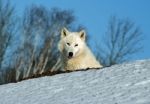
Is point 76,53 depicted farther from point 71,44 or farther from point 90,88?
point 90,88

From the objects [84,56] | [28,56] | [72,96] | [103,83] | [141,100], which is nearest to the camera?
[141,100]

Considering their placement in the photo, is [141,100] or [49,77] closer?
[141,100]

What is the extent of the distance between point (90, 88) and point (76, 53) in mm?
4916

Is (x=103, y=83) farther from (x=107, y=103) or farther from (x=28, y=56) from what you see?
(x=28, y=56)

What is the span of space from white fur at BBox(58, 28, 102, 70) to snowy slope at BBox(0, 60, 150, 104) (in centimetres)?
148

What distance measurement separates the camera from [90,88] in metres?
12.3

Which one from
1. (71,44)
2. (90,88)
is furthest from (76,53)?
(90,88)

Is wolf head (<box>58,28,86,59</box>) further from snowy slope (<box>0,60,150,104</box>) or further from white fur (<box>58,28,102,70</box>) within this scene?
snowy slope (<box>0,60,150,104</box>)

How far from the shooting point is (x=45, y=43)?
49156 millimetres

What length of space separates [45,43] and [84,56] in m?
32.3

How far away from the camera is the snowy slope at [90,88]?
10531 mm

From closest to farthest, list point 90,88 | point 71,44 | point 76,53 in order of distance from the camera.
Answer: point 90,88 < point 76,53 < point 71,44

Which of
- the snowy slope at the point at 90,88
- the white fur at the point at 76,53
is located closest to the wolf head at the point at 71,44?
the white fur at the point at 76,53

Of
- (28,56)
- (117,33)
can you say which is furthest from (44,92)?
(117,33)
